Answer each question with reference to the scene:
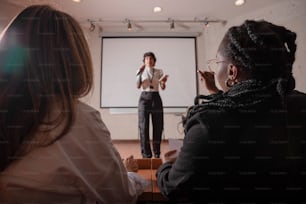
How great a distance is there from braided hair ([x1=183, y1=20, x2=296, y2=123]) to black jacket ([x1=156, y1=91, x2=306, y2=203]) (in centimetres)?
2

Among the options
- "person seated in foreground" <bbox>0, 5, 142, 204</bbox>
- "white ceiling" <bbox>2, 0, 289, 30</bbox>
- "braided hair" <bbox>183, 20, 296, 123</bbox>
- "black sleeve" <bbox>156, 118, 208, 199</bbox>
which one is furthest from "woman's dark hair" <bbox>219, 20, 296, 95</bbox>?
"white ceiling" <bbox>2, 0, 289, 30</bbox>

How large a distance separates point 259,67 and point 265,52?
0.03 m

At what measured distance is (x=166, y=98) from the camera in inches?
113

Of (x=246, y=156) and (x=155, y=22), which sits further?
(x=155, y=22)

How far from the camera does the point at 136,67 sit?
286 cm

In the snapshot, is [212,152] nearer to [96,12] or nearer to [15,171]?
[15,171]

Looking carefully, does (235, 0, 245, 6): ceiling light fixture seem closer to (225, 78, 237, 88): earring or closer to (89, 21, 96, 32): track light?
(89, 21, 96, 32): track light

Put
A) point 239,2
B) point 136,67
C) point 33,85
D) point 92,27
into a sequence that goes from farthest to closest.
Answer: point 136,67 → point 92,27 → point 239,2 → point 33,85

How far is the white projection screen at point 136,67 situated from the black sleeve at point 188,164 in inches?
97.3

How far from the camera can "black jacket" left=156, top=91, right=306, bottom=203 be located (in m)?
0.37

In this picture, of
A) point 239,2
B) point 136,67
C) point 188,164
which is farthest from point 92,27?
point 188,164

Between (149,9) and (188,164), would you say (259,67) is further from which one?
(149,9)

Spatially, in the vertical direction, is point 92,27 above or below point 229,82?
above

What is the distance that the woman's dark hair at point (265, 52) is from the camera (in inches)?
15.3
